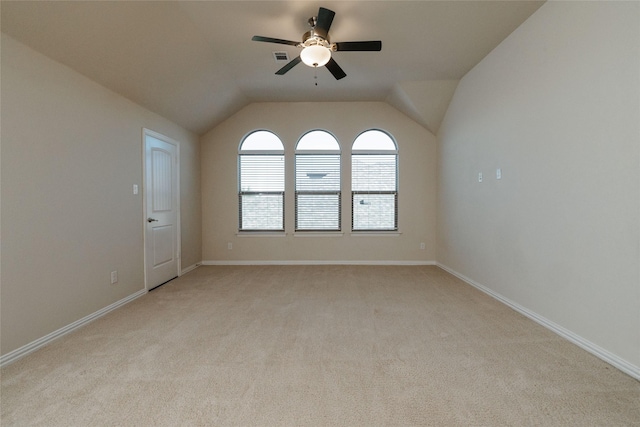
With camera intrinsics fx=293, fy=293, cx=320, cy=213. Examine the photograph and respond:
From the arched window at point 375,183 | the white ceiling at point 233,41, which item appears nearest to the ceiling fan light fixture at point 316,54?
the white ceiling at point 233,41

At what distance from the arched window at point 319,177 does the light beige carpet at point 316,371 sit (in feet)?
7.81

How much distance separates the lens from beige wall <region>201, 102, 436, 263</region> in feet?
17.1

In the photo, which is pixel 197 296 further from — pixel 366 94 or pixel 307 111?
pixel 366 94

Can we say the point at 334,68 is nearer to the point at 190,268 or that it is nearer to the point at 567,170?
the point at 567,170

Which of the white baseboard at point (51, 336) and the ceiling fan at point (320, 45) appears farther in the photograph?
the ceiling fan at point (320, 45)

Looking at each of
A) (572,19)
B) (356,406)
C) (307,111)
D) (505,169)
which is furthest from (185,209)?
(572,19)

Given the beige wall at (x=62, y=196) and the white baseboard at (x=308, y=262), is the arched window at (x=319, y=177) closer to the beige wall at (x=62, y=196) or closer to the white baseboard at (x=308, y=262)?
the white baseboard at (x=308, y=262)

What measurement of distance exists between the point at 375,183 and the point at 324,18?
10.7 ft

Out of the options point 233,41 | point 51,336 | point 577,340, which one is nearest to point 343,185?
point 233,41

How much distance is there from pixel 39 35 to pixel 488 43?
413 cm

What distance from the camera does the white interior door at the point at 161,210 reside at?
375 cm

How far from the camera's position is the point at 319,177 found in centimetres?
532

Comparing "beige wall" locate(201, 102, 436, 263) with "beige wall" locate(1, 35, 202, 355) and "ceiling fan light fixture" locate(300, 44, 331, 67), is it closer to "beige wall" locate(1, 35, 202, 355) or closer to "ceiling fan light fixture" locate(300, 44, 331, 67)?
"beige wall" locate(1, 35, 202, 355)

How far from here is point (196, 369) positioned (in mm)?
1949
